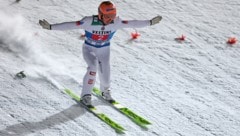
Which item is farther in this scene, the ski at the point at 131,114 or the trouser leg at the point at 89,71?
the trouser leg at the point at 89,71

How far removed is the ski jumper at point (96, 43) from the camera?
7777mm

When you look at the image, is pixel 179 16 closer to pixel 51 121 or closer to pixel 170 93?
pixel 170 93

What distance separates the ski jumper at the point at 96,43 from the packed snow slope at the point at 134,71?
514 mm

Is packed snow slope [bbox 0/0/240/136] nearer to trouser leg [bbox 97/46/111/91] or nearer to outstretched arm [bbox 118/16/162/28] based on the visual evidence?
trouser leg [bbox 97/46/111/91]

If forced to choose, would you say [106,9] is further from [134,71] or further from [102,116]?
[134,71]

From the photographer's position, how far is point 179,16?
516 inches

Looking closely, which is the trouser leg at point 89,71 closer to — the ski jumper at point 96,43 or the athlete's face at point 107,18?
the ski jumper at point 96,43

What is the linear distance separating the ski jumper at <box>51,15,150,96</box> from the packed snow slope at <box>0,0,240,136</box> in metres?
0.51

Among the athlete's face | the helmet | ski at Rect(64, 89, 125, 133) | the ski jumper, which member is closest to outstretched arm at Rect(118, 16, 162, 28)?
the ski jumper

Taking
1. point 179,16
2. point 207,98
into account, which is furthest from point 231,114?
point 179,16

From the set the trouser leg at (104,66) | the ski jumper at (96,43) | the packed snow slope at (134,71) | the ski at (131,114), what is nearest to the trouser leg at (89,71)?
the ski jumper at (96,43)

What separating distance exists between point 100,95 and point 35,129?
1.82 meters

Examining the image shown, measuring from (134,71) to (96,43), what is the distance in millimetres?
1938

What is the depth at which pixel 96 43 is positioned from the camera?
808 cm
